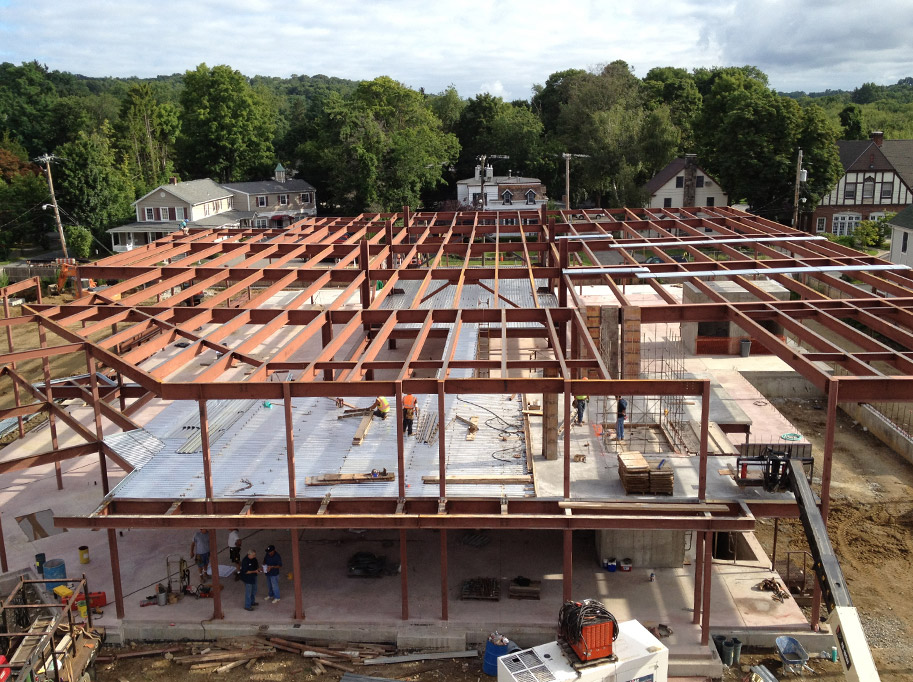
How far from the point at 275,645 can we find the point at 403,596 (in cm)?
245

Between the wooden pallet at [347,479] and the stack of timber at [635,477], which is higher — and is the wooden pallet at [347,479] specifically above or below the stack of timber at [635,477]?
below

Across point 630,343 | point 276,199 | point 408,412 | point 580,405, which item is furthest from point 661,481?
point 276,199

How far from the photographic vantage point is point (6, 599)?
48.5 feet

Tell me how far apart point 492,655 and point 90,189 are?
165 ft

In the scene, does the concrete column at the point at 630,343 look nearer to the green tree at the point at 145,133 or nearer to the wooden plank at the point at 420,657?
the wooden plank at the point at 420,657

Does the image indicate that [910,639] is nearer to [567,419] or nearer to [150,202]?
[567,419]

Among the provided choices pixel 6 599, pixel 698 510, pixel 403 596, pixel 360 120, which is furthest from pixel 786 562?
pixel 360 120

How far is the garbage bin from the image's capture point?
94.3 feet

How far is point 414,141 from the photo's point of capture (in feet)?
197

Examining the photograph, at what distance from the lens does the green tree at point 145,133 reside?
71125 millimetres

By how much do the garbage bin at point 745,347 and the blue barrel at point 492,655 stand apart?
1941 centimetres

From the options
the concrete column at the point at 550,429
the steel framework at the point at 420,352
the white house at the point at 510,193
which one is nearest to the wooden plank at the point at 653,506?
the steel framework at the point at 420,352

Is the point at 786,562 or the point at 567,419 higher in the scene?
the point at 567,419

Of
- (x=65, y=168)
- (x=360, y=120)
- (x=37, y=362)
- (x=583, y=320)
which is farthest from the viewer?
(x=360, y=120)
